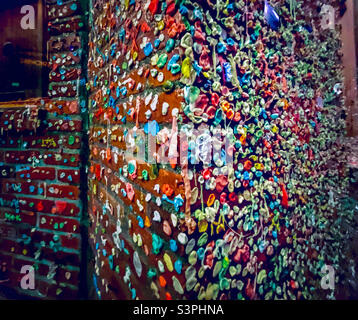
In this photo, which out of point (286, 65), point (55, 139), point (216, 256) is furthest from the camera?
point (55, 139)

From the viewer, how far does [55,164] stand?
3.12 feet

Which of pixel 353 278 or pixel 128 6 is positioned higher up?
pixel 128 6

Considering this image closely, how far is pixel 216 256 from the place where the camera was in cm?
44

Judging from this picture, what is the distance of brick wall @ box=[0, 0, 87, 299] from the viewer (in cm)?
93

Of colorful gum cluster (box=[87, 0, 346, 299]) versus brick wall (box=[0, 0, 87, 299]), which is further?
brick wall (box=[0, 0, 87, 299])

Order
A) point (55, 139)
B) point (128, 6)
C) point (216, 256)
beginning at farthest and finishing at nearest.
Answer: point (55, 139) < point (128, 6) < point (216, 256)

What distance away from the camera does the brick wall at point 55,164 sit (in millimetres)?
931

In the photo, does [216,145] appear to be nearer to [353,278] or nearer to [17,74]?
[17,74]

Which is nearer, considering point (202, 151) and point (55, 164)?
point (202, 151)

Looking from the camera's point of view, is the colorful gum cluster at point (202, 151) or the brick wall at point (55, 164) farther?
the brick wall at point (55, 164)
